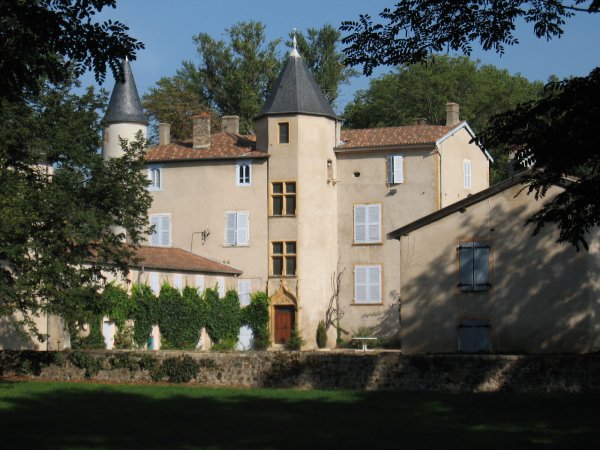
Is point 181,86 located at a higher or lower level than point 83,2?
higher

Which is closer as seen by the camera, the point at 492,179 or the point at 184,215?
the point at 184,215

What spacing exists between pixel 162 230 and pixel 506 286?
21.4 metres

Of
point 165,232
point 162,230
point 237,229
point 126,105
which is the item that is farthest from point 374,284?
point 126,105

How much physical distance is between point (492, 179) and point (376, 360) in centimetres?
3433

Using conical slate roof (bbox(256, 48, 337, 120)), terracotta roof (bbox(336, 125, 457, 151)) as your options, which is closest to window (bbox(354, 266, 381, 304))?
terracotta roof (bbox(336, 125, 457, 151))

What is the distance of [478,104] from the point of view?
202 ft

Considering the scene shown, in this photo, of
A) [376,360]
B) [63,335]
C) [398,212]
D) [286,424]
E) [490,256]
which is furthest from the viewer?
[398,212]

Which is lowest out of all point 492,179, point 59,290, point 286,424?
point 286,424

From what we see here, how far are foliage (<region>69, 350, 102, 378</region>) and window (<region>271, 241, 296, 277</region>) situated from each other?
1707cm

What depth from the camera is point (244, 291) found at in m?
46.3

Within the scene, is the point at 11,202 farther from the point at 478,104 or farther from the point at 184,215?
the point at 478,104

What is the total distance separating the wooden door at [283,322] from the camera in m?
45.5

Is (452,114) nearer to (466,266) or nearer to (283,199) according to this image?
(283,199)

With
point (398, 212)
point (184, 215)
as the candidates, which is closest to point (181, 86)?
point (184, 215)
